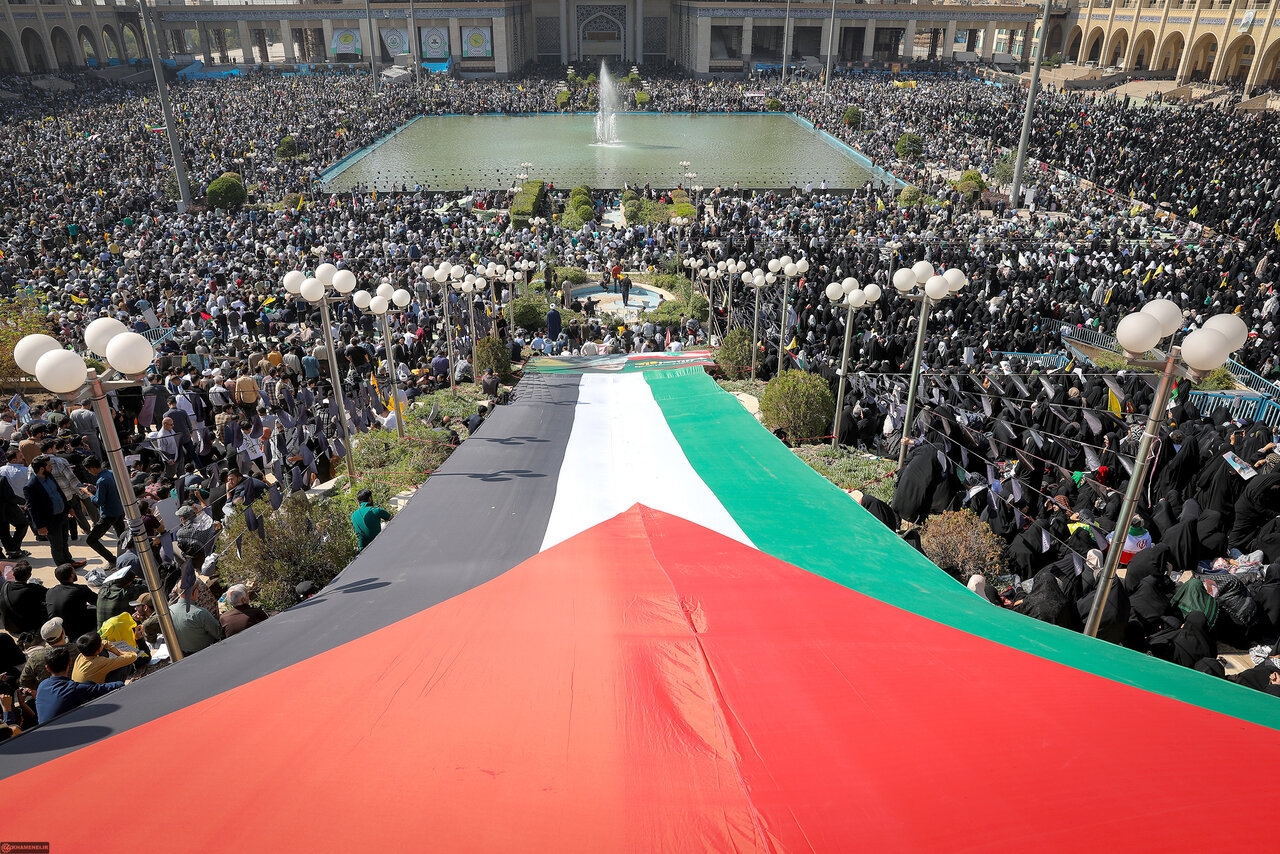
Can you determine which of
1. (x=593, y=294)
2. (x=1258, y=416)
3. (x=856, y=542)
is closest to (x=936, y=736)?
(x=856, y=542)

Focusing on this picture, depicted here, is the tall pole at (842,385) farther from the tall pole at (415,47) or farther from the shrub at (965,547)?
the tall pole at (415,47)

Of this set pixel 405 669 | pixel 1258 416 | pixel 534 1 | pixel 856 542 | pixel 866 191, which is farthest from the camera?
pixel 534 1

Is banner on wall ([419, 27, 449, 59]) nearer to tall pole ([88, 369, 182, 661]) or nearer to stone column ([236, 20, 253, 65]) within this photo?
stone column ([236, 20, 253, 65])

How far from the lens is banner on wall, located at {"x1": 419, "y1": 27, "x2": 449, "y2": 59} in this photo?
54781 mm

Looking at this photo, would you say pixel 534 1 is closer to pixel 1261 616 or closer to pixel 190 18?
pixel 190 18

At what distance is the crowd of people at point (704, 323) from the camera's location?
5.84m

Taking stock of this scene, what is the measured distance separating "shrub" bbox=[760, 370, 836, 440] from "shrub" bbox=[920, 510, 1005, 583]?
2953mm

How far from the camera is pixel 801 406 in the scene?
906 centimetres

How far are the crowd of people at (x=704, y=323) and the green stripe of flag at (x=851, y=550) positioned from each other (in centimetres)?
78

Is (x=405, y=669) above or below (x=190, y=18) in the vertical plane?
below

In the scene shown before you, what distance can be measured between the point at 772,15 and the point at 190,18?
142 feet

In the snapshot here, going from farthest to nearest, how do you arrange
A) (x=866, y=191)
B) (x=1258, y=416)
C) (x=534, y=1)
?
(x=534, y=1) → (x=866, y=191) → (x=1258, y=416)

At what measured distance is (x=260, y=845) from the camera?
2412mm

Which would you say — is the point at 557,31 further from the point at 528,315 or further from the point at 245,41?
the point at 528,315
